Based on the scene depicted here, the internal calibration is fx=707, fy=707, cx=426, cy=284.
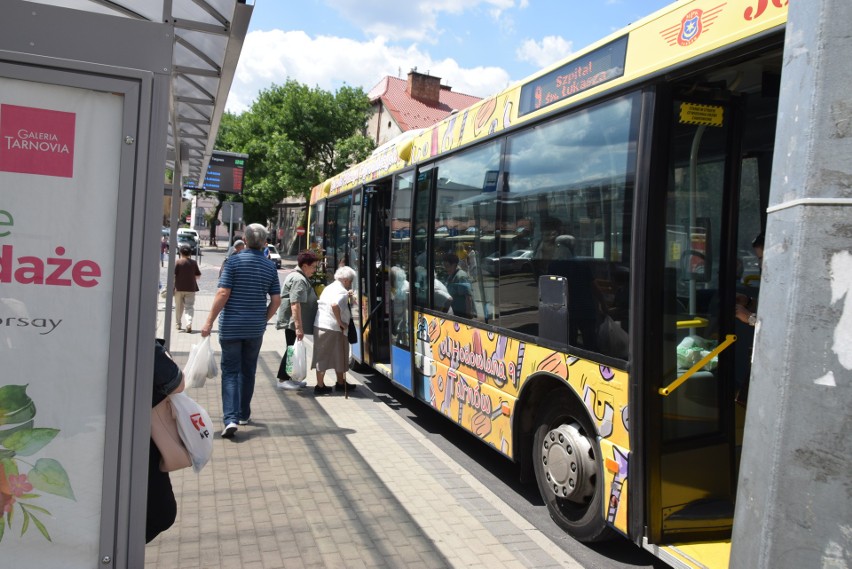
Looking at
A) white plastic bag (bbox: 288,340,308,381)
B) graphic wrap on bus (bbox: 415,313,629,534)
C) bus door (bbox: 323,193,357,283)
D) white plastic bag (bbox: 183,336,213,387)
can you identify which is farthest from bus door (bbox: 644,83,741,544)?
bus door (bbox: 323,193,357,283)

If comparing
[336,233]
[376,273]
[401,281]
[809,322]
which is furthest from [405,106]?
[809,322]

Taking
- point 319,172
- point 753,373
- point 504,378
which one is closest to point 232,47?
point 504,378

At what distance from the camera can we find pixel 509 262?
523 centimetres

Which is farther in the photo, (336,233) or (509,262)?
(336,233)

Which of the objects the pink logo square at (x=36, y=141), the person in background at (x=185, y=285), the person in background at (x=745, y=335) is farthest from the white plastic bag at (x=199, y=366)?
the person in background at (x=185, y=285)

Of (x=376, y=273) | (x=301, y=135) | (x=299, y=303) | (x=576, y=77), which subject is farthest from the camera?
(x=301, y=135)

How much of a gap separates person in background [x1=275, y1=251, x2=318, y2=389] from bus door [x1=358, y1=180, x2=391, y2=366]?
3.13ft

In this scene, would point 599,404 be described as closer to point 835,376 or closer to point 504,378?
point 504,378

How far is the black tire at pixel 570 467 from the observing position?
14.0 ft

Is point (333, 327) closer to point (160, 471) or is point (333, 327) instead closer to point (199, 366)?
point (199, 366)

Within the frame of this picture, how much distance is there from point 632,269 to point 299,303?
4.98 meters

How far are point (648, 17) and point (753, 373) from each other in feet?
9.49

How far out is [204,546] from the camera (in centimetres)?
416

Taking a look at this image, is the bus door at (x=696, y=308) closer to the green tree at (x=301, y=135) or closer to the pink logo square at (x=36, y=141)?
the pink logo square at (x=36, y=141)
